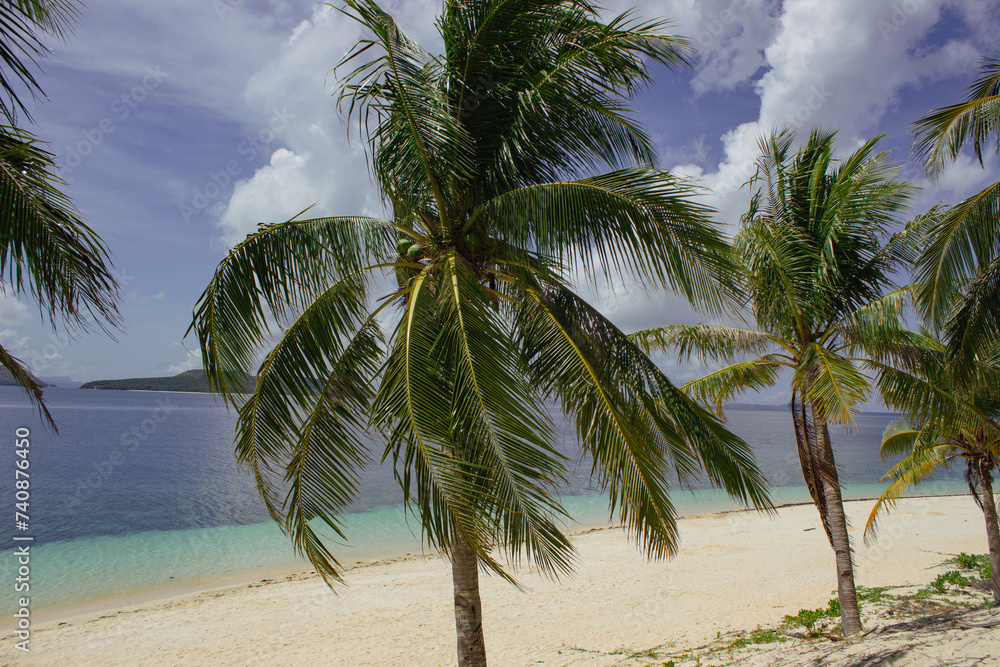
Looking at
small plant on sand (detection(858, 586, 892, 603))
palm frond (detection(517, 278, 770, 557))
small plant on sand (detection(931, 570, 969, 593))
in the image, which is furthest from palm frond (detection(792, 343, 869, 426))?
small plant on sand (detection(931, 570, 969, 593))

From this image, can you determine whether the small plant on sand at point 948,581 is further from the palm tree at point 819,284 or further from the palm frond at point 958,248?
the palm frond at point 958,248

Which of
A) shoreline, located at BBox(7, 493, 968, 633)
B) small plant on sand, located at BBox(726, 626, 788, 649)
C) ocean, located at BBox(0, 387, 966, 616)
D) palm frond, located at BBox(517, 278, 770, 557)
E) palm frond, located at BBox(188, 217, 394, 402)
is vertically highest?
palm frond, located at BBox(188, 217, 394, 402)

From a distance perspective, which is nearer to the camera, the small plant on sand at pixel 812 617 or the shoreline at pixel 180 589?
the small plant on sand at pixel 812 617

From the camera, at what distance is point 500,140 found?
5.11m

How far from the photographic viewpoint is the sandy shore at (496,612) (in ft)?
32.7

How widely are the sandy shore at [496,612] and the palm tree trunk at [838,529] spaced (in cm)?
209

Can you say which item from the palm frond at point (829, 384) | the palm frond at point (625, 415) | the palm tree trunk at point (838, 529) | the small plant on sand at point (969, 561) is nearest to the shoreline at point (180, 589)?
the small plant on sand at point (969, 561)

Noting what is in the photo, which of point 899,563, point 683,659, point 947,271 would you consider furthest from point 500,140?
point 899,563

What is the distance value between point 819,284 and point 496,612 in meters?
9.62

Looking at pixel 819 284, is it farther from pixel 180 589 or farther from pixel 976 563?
pixel 180 589

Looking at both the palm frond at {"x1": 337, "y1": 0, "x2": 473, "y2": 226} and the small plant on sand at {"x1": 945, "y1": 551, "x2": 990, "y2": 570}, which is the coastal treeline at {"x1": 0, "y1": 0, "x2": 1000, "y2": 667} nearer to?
the palm frond at {"x1": 337, "y1": 0, "x2": 473, "y2": 226}

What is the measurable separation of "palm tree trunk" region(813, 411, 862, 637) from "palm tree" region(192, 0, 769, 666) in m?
3.60

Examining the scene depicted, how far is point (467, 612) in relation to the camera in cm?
487

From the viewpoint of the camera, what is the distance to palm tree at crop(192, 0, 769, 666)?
381cm
